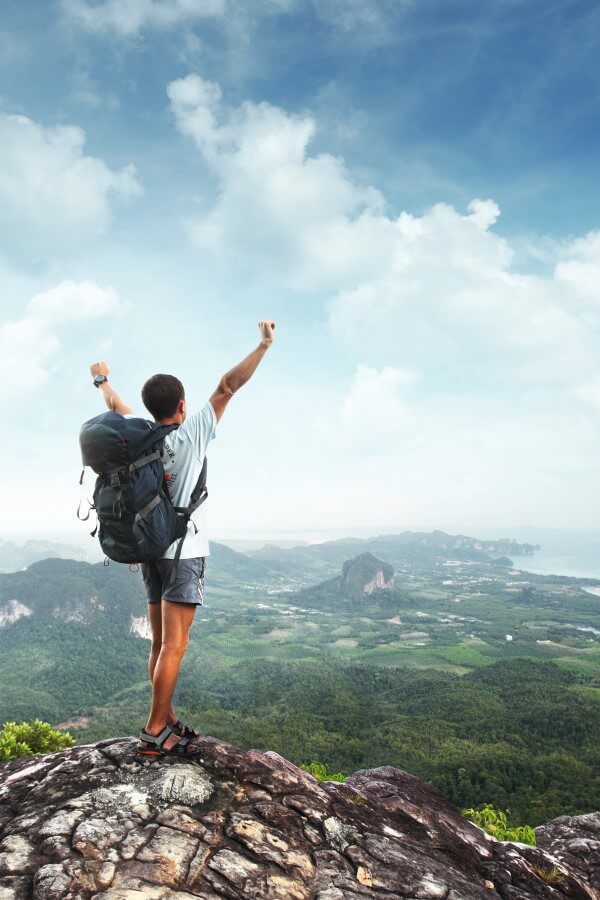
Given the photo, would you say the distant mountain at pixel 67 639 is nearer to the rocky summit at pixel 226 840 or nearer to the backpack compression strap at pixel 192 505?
the rocky summit at pixel 226 840

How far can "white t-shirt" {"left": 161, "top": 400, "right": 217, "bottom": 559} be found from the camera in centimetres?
384

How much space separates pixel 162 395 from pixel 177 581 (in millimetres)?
1551

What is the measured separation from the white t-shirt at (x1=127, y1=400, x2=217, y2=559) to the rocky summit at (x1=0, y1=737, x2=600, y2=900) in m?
1.71

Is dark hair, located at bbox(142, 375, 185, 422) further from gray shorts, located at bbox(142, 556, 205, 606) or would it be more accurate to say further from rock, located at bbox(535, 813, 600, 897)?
rock, located at bbox(535, 813, 600, 897)

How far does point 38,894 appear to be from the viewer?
2467mm

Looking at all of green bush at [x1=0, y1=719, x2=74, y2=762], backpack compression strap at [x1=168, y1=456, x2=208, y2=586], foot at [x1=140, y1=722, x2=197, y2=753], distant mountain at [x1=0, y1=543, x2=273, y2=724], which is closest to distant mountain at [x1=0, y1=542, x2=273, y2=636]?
distant mountain at [x1=0, y1=543, x2=273, y2=724]

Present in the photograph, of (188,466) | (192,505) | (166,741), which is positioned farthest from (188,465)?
(166,741)

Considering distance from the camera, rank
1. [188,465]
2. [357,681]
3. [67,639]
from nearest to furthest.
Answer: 1. [188,465]
2. [357,681]
3. [67,639]

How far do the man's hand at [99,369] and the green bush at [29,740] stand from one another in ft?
13.8

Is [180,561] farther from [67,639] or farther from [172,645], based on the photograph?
[67,639]

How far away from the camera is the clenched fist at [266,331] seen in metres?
4.14

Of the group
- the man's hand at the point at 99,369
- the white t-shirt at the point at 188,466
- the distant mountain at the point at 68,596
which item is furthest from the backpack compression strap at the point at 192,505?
the distant mountain at the point at 68,596

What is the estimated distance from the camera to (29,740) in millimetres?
6027

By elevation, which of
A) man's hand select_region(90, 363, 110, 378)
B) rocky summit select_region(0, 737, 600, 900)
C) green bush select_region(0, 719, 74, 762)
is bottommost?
green bush select_region(0, 719, 74, 762)
